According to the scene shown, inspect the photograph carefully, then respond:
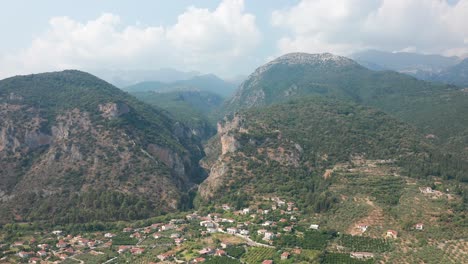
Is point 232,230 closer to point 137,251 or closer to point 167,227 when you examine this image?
point 167,227

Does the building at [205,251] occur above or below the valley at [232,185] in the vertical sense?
below

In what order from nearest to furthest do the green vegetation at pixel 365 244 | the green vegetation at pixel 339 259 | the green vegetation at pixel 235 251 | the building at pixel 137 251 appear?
the green vegetation at pixel 339 259 → the green vegetation at pixel 365 244 → the green vegetation at pixel 235 251 → the building at pixel 137 251

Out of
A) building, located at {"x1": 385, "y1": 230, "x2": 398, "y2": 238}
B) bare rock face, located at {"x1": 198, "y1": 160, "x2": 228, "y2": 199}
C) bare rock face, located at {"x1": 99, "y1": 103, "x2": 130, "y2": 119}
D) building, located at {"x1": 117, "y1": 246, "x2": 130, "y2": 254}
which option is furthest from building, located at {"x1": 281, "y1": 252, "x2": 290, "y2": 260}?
bare rock face, located at {"x1": 99, "y1": 103, "x2": 130, "y2": 119}

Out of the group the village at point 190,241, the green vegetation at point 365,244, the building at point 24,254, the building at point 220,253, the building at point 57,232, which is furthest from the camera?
the building at point 57,232

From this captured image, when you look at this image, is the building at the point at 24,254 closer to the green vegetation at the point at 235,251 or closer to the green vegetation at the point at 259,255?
the green vegetation at the point at 235,251

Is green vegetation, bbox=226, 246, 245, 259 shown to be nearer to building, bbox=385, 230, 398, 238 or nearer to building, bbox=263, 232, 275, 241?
building, bbox=263, 232, 275, 241

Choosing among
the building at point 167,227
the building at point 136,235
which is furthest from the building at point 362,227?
the building at point 136,235

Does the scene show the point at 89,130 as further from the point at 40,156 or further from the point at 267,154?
the point at 267,154

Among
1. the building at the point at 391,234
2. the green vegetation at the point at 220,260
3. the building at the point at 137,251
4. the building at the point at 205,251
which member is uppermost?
the building at the point at 391,234
